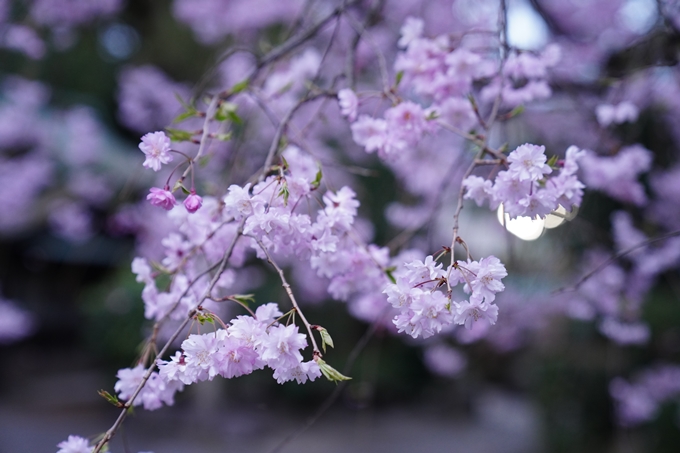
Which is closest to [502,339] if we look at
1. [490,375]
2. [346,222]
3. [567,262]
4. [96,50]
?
[567,262]

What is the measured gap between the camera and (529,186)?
941mm

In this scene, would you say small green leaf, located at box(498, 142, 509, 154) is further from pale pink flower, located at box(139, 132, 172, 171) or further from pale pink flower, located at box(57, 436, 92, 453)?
pale pink flower, located at box(57, 436, 92, 453)

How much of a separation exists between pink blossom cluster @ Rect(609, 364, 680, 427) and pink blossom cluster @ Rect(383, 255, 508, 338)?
2.51m

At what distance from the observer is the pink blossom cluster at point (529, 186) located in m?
0.91

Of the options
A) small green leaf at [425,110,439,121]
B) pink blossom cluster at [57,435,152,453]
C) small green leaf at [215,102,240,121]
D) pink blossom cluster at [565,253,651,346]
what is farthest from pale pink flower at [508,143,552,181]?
pink blossom cluster at [565,253,651,346]

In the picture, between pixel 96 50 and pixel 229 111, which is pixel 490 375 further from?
pixel 96 50

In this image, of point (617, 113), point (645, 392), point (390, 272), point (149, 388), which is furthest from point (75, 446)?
point (645, 392)

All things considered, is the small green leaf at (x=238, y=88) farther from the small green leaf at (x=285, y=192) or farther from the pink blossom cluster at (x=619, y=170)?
the pink blossom cluster at (x=619, y=170)

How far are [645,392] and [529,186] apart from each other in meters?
2.77

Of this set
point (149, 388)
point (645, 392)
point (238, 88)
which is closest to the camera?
point (149, 388)

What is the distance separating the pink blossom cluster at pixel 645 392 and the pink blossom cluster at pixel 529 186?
237cm

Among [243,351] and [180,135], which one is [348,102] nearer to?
[180,135]

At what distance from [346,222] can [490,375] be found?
7394mm

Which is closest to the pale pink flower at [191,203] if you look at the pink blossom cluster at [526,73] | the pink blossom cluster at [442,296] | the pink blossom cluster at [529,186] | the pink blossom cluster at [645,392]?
the pink blossom cluster at [442,296]
